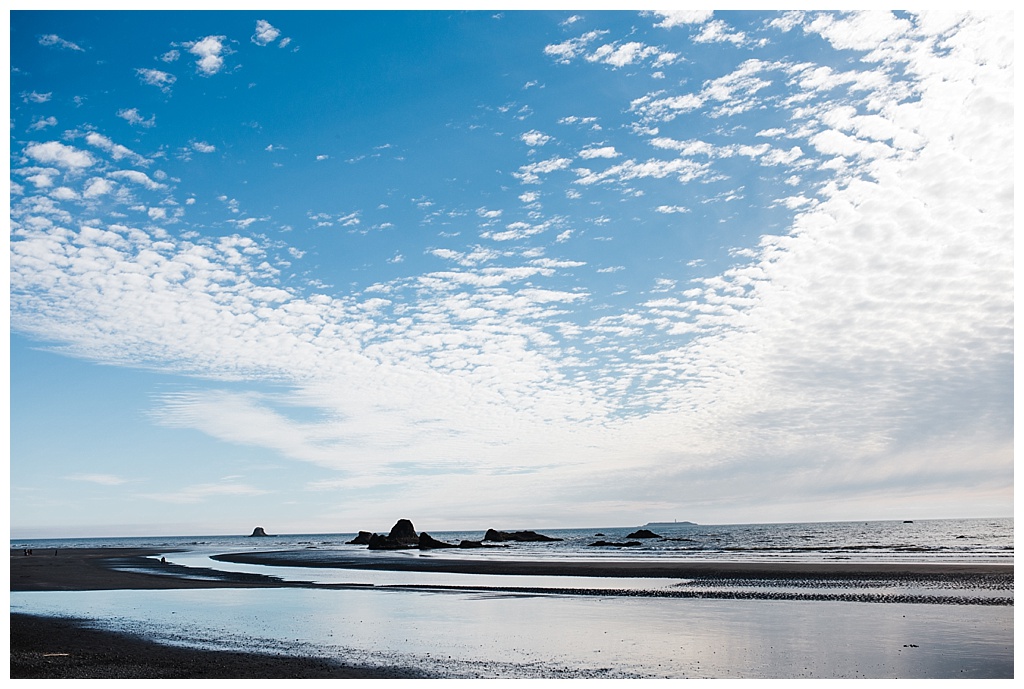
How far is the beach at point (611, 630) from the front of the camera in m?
14.7

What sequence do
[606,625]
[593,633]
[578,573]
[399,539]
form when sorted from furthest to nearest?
1. [399,539]
2. [578,573]
3. [606,625]
4. [593,633]

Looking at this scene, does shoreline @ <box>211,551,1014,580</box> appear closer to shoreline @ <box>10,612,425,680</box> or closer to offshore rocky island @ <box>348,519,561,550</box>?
shoreline @ <box>10,612,425,680</box>

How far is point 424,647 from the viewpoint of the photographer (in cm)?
Result: 1705

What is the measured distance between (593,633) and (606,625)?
1509 millimetres

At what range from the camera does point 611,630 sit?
19469 millimetres

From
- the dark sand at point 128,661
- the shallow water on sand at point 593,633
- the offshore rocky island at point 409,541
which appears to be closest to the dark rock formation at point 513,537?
the offshore rocky island at point 409,541

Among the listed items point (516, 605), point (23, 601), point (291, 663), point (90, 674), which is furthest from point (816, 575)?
point (23, 601)

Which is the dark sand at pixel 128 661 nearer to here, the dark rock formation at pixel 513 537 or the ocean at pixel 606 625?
the ocean at pixel 606 625

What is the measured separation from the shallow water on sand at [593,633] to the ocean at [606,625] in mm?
48

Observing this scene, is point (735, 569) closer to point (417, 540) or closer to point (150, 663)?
point (150, 663)

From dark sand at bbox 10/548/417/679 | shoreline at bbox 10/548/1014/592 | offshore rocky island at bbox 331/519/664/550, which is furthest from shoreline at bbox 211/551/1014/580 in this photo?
offshore rocky island at bbox 331/519/664/550

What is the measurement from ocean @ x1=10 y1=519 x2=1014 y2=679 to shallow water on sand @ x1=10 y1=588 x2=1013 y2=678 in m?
0.05

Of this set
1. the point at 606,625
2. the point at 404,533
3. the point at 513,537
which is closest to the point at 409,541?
the point at 404,533

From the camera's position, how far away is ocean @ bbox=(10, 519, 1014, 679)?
14.9 meters
